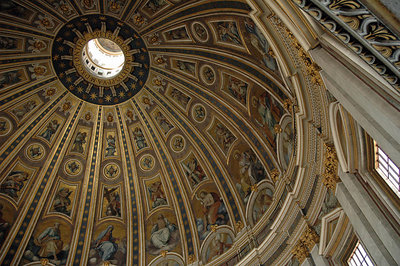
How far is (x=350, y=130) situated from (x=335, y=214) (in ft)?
7.69

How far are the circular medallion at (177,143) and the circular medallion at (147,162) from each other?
141cm

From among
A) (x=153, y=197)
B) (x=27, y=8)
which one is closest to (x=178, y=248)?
(x=153, y=197)

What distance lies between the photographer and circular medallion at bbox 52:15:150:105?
56.7ft

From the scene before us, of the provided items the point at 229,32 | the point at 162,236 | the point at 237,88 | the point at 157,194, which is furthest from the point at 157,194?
the point at 229,32

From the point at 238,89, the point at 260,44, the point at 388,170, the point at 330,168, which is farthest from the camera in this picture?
the point at 238,89

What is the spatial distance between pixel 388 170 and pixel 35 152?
16.8m

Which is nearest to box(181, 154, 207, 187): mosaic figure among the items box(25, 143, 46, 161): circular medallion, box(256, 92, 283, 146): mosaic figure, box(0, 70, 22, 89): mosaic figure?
box(256, 92, 283, 146): mosaic figure

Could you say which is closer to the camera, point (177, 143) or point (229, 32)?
point (229, 32)

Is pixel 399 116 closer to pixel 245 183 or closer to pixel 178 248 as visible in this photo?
pixel 245 183

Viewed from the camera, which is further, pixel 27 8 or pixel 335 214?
pixel 27 8

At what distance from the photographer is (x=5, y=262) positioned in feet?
52.3

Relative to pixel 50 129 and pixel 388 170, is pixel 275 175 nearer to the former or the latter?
pixel 388 170

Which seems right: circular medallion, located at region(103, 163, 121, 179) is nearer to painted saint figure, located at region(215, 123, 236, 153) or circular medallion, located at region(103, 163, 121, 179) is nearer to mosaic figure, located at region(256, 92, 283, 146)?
painted saint figure, located at region(215, 123, 236, 153)

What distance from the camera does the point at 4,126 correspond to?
17.7 meters
